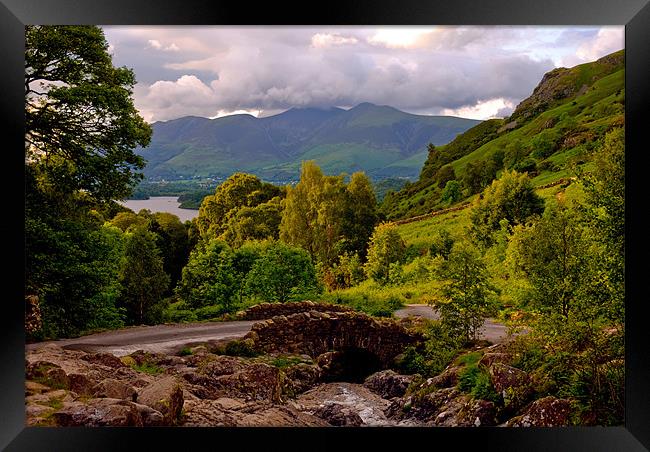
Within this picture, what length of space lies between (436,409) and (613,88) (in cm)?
393

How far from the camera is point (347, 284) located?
720 centimetres

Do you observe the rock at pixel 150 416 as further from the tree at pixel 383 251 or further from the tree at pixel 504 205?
the tree at pixel 504 205

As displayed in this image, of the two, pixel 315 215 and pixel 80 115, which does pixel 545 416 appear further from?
pixel 80 115

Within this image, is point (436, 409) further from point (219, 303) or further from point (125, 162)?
point (125, 162)

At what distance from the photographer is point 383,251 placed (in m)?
7.23

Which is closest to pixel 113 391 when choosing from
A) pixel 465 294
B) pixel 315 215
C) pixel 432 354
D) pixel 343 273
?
pixel 343 273

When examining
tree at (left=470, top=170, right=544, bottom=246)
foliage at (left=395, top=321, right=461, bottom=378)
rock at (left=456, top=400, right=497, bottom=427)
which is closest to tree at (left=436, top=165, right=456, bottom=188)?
tree at (left=470, top=170, right=544, bottom=246)

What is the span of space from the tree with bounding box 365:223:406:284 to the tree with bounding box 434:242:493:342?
58cm

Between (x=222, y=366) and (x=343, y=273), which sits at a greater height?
(x=343, y=273)

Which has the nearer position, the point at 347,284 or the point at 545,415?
the point at 545,415

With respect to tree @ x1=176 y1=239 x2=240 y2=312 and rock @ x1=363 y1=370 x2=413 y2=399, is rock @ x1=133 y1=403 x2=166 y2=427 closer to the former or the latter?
tree @ x1=176 y1=239 x2=240 y2=312

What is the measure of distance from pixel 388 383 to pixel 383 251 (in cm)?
151
